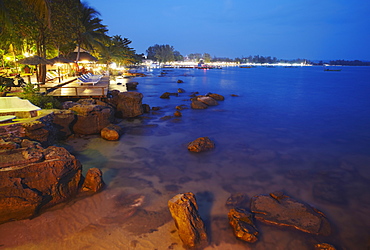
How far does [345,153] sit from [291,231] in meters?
8.16

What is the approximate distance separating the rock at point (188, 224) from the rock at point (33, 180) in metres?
3.14

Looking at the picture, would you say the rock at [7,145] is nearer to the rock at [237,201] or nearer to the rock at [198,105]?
the rock at [237,201]

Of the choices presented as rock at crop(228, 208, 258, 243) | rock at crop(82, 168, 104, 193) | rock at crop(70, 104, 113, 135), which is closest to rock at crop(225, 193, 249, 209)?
rock at crop(228, 208, 258, 243)

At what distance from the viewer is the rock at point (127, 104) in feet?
55.5

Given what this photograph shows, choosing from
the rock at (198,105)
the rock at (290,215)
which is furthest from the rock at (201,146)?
the rock at (198,105)

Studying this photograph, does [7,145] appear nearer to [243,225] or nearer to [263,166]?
[243,225]

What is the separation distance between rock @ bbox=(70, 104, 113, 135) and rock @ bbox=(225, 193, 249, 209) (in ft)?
27.3

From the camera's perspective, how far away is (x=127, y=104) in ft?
55.6

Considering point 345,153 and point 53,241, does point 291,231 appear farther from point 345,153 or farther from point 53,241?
point 345,153

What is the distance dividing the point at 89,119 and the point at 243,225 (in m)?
9.53

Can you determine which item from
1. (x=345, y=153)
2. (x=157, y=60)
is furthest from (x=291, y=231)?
(x=157, y=60)

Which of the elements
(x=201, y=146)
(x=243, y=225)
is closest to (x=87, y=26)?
(x=201, y=146)

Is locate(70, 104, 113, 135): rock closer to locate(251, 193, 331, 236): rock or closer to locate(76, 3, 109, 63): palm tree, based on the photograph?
locate(251, 193, 331, 236): rock

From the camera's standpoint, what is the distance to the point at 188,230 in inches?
205
